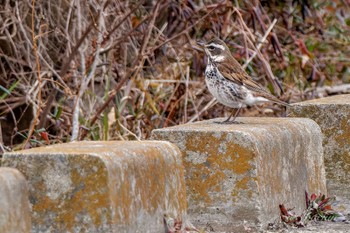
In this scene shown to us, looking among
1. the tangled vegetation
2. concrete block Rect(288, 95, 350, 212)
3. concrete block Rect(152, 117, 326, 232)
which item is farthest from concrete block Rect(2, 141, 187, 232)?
the tangled vegetation

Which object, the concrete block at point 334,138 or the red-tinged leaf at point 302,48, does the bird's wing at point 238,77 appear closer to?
the concrete block at point 334,138

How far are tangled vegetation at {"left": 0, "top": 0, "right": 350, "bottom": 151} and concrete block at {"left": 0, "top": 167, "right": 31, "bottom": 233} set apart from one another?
12.8ft

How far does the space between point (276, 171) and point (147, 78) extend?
14.5ft

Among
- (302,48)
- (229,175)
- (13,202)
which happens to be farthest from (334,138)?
(302,48)

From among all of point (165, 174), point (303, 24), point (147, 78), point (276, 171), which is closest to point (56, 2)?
point (147, 78)

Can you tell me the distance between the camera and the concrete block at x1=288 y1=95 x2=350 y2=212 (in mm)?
6094

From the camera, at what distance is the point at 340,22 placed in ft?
37.5

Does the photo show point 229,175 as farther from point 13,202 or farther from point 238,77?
point 13,202

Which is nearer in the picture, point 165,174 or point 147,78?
point 165,174

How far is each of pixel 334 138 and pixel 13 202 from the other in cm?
317

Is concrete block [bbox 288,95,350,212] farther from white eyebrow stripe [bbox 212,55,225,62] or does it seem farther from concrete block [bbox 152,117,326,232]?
concrete block [bbox 152,117,326,232]

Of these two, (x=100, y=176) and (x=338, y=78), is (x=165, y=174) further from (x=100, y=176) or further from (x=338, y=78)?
(x=338, y=78)

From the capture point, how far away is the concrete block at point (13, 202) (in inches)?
132

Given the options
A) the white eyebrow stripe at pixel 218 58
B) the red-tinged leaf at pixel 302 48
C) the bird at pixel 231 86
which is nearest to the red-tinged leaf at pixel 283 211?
the bird at pixel 231 86
